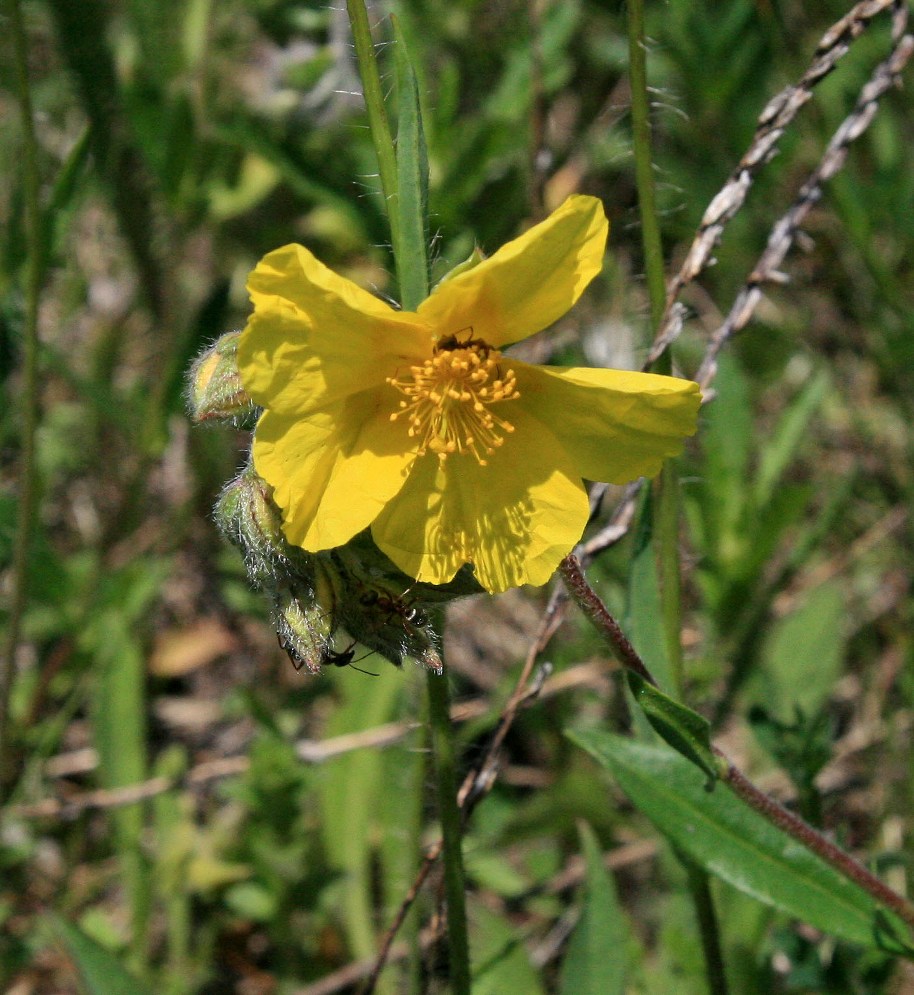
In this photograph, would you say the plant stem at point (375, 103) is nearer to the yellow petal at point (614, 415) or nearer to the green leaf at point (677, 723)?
the yellow petal at point (614, 415)

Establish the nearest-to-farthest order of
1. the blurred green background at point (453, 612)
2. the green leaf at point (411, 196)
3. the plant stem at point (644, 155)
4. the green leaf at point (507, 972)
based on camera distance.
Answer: the green leaf at point (411, 196) → the plant stem at point (644, 155) → the green leaf at point (507, 972) → the blurred green background at point (453, 612)

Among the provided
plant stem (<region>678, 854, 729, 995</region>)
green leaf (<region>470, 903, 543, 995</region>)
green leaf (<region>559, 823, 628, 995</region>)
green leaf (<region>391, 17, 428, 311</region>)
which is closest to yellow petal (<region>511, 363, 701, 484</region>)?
green leaf (<region>391, 17, 428, 311</region>)

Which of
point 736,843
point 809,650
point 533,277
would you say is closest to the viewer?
point 533,277

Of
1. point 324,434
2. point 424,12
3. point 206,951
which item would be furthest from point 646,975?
point 424,12

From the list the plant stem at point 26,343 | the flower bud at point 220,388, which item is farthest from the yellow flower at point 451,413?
the plant stem at point 26,343

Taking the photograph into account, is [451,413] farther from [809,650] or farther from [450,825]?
[809,650]

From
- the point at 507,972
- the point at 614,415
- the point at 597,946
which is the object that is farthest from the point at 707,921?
the point at 614,415

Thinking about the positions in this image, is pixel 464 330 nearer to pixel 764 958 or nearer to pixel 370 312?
pixel 370 312
